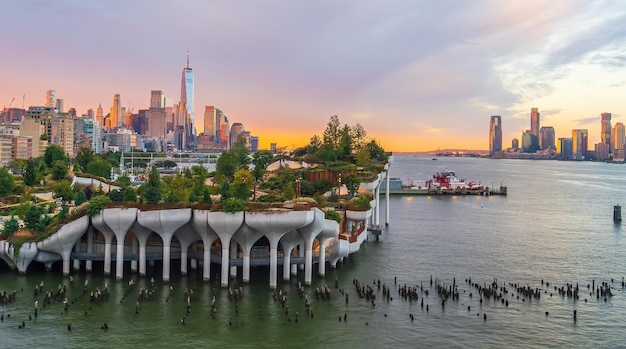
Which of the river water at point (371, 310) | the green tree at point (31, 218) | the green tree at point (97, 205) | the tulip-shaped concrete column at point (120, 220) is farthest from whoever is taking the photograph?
the green tree at point (31, 218)

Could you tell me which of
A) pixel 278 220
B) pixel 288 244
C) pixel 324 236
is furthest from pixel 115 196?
pixel 324 236

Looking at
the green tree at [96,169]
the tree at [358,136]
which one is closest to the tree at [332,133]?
the tree at [358,136]

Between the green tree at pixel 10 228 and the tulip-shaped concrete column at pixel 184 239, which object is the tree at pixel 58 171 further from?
the tulip-shaped concrete column at pixel 184 239

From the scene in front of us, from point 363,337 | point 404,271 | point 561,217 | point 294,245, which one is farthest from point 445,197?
point 363,337

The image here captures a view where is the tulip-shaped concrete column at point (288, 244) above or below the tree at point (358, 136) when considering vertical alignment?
below

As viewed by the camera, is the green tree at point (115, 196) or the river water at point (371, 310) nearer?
the river water at point (371, 310)

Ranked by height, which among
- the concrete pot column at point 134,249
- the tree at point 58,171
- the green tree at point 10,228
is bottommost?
the concrete pot column at point 134,249

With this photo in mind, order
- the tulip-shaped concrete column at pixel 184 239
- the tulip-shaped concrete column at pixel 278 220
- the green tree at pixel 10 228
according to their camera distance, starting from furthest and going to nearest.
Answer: the green tree at pixel 10 228 → the tulip-shaped concrete column at pixel 184 239 → the tulip-shaped concrete column at pixel 278 220

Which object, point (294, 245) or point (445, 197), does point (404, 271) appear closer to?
point (294, 245)
